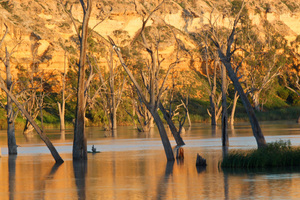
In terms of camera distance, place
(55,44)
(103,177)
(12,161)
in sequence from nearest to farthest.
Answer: (103,177) → (12,161) → (55,44)

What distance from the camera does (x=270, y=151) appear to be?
2077cm

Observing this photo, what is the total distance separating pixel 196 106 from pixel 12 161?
200 ft

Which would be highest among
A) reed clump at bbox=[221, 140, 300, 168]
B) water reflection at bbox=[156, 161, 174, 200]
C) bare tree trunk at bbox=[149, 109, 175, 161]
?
bare tree trunk at bbox=[149, 109, 175, 161]

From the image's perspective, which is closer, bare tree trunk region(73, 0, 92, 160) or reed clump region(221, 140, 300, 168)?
reed clump region(221, 140, 300, 168)

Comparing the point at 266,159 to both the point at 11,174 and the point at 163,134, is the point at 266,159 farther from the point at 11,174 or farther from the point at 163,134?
the point at 11,174

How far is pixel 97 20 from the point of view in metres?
97.9

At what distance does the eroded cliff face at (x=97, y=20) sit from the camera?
8100 centimetres

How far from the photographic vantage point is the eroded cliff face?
266 feet

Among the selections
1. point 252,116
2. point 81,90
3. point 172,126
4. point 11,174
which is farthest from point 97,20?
point 11,174

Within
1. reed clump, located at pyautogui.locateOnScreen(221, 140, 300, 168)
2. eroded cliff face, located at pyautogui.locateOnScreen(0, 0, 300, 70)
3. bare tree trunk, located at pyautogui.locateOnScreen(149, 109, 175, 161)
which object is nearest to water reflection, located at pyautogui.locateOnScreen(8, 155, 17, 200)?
bare tree trunk, located at pyautogui.locateOnScreen(149, 109, 175, 161)

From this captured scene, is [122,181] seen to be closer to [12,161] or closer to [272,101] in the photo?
[12,161]

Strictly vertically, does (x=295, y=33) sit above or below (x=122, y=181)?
above

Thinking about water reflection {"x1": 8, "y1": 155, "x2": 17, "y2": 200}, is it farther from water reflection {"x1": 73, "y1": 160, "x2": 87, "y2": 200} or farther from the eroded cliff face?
Answer: the eroded cliff face

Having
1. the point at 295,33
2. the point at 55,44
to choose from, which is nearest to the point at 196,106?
the point at 55,44
